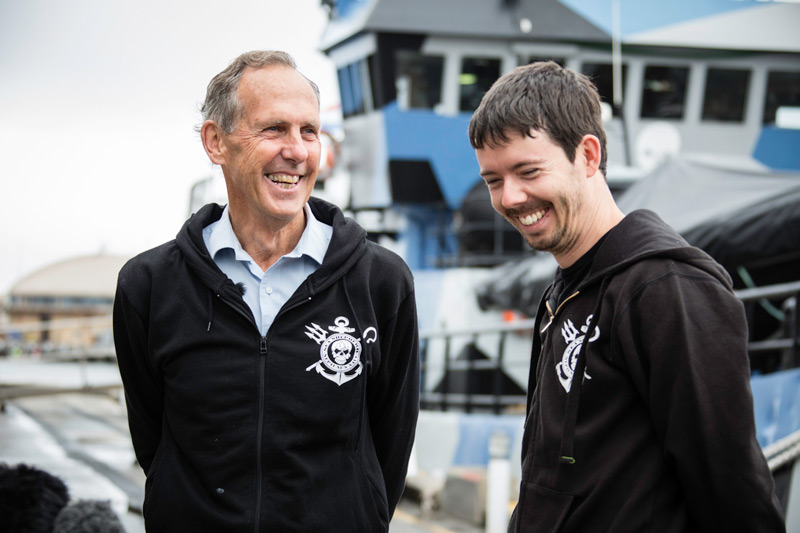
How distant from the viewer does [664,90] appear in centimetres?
2041

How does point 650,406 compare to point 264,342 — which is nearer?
point 650,406

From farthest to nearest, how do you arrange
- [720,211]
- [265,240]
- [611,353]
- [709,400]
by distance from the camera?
[720,211], [265,240], [611,353], [709,400]

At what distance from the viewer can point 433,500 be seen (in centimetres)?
798

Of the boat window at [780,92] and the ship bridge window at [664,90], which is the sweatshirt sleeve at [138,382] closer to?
the ship bridge window at [664,90]

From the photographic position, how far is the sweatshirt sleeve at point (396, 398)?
108 inches

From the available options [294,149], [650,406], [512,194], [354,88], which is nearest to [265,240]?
[294,149]

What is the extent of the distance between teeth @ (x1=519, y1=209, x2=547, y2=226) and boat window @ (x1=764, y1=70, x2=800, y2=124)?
2048 centimetres

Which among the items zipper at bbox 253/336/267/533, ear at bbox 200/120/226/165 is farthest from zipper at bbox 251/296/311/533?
ear at bbox 200/120/226/165

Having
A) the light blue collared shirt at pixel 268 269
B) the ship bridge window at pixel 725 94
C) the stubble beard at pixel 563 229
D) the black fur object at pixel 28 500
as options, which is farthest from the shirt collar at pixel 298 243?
the ship bridge window at pixel 725 94

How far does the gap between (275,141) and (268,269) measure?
41 centimetres

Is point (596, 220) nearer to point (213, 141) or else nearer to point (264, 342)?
point (264, 342)

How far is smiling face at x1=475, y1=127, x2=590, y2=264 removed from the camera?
2.13 metres

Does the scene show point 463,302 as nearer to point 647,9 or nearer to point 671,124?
point 671,124

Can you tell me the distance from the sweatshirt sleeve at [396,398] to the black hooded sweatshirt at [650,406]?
2.40 feet
